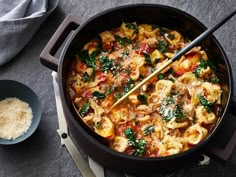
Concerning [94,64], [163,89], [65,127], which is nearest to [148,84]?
[163,89]

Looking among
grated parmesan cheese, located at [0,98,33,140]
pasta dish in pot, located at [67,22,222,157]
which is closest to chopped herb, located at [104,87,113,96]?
pasta dish in pot, located at [67,22,222,157]

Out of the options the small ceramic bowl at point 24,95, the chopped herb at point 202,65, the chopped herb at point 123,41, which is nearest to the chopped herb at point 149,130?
the chopped herb at point 202,65

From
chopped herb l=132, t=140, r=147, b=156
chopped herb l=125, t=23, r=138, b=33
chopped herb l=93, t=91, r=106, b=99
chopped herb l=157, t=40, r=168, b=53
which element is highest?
chopped herb l=125, t=23, r=138, b=33

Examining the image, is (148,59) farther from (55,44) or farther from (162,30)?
(55,44)

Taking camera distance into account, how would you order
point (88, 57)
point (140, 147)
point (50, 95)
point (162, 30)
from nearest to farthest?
point (140, 147)
point (88, 57)
point (162, 30)
point (50, 95)

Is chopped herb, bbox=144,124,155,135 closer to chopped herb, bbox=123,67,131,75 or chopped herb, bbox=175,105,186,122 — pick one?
chopped herb, bbox=175,105,186,122

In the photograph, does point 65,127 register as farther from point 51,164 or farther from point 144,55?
point 144,55

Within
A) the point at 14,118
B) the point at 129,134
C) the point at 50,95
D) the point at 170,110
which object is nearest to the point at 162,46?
the point at 170,110
